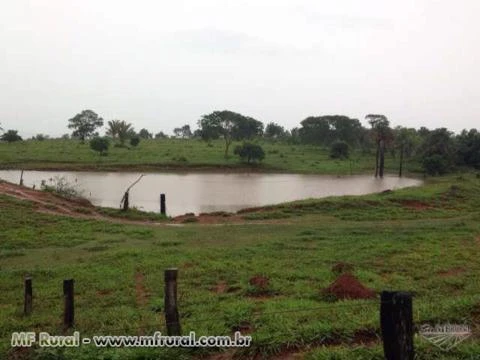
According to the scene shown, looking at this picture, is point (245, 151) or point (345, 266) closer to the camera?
point (345, 266)

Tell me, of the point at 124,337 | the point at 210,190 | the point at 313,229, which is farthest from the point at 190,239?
the point at 210,190

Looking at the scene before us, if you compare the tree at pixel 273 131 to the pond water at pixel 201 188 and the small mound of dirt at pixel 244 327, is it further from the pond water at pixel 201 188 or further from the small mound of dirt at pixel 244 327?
the small mound of dirt at pixel 244 327

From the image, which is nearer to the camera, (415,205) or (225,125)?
(415,205)

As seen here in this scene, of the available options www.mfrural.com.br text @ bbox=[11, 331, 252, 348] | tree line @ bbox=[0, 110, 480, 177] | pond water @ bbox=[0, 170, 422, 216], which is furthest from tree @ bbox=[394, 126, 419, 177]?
www.mfrural.com.br text @ bbox=[11, 331, 252, 348]

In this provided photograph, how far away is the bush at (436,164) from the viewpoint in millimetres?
54625

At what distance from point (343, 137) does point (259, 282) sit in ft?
236

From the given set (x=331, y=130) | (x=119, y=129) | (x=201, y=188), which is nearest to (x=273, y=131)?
(x=331, y=130)

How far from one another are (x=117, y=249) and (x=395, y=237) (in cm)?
932

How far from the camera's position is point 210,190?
36250mm

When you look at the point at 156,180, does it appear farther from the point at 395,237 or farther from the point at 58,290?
the point at 58,290

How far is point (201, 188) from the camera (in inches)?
1469

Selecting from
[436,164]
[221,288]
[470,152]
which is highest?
[470,152]

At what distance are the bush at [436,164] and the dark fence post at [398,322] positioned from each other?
177 ft

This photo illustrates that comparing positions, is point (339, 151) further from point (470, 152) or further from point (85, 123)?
point (85, 123)
